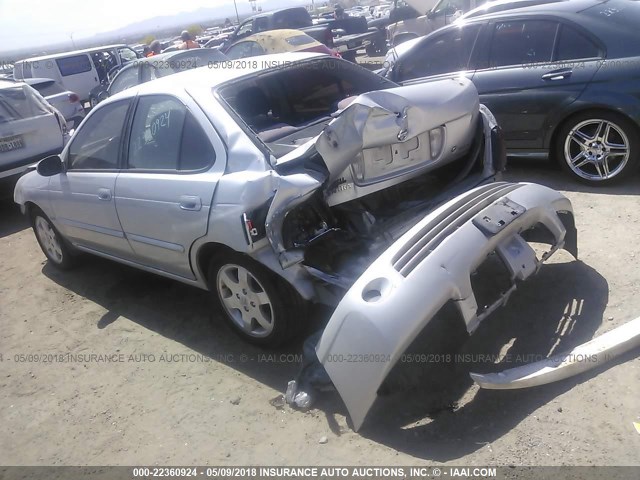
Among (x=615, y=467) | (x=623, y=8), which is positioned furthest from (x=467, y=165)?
(x=623, y=8)

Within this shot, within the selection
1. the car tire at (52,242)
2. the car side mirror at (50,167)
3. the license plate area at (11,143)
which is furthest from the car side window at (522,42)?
the license plate area at (11,143)

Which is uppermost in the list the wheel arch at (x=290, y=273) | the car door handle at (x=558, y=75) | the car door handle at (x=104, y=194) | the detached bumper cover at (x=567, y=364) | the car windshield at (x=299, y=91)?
the car windshield at (x=299, y=91)

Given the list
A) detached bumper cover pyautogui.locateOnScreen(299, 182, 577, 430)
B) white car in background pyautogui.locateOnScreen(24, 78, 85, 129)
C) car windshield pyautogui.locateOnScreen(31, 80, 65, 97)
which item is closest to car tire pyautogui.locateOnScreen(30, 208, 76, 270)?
detached bumper cover pyautogui.locateOnScreen(299, 182, 577, 430)

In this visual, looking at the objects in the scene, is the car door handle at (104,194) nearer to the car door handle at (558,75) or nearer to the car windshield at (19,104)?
the car door handle at (558,75)

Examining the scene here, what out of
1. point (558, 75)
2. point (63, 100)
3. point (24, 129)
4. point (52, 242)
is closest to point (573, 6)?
point (558, 75)

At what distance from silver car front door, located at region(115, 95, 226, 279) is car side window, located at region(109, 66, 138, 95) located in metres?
7.59

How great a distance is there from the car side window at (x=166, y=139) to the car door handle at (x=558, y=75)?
3.40 metres

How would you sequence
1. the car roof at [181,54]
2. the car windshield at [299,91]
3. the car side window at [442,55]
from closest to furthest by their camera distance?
the car windshield at [299,91], the car side window at [442,55], the car roof at [181,54]

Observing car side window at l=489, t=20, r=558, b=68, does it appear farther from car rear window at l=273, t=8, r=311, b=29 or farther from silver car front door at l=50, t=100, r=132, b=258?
car rear window at l=273, t=8, r=311, b=29

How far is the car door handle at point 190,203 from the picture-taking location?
3533 millimetres

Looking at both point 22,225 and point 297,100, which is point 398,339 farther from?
point 22,225

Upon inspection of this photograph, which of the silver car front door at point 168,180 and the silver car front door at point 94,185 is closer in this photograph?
the silver car front door at point 168,180

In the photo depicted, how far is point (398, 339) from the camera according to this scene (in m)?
2.64

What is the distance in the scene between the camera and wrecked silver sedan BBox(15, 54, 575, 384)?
2.84 m
